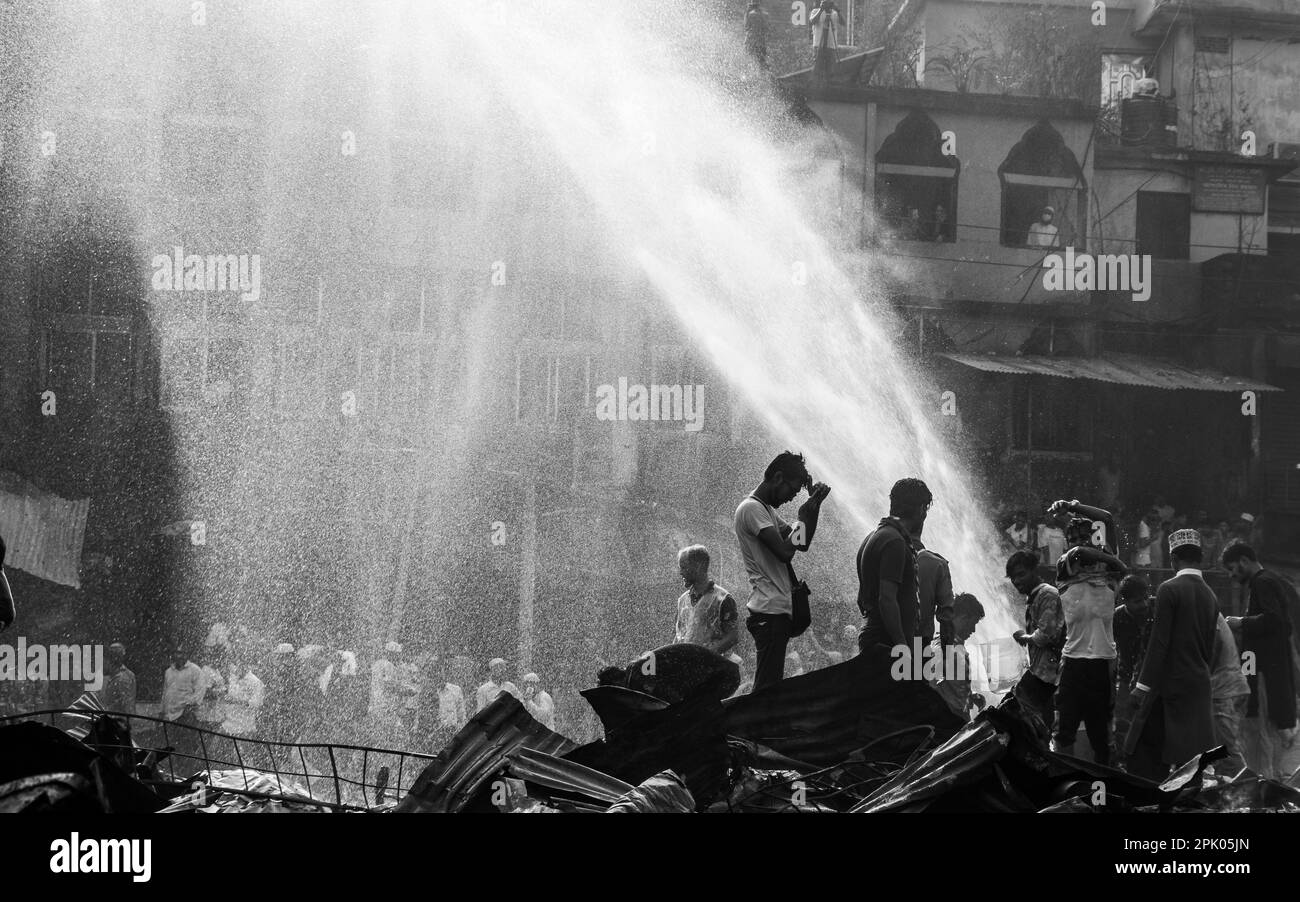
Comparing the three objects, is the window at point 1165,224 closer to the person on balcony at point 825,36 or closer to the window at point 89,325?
the person on balcony at point 825,36

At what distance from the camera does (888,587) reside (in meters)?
7.89

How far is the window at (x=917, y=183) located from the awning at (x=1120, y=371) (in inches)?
138

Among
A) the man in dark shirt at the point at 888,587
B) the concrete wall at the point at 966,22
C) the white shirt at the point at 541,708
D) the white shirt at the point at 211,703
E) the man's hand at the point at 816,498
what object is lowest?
the white shirt at the point at 541,708

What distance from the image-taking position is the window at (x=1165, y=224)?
29.8 meters

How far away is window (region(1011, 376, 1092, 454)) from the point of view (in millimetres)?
26734

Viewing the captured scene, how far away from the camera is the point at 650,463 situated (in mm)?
24484

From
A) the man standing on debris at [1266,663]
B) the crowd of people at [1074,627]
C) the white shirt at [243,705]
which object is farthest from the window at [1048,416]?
the white shirt at [243,705]

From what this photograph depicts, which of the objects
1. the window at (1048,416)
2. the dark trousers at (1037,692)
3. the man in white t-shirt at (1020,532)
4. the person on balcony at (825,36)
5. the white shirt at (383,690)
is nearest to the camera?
the dark trousers at (1037,692)

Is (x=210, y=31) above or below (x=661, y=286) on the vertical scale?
above

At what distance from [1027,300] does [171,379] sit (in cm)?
1761

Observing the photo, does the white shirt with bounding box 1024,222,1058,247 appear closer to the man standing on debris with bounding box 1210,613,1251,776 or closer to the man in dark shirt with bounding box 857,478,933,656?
the man standing on debris with bounding box 1210,613,1251,776

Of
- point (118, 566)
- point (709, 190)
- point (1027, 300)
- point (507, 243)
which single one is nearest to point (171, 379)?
point (118, 566)

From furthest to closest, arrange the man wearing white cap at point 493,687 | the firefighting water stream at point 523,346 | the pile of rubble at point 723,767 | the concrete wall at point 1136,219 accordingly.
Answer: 1. the concrete wall at point 1136,219
2. the firefighting water stream at point 523,346
3. the man wearing white cap at point 493,687
4. the pile of rubble at point 723,767
